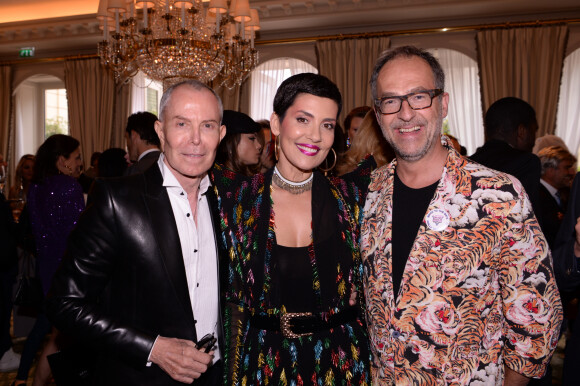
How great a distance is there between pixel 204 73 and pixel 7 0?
16.5 ft

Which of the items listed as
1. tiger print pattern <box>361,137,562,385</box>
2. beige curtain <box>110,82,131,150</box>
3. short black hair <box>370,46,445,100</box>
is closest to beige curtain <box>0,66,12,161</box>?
beige curtain <box>110,82,131,150</box>

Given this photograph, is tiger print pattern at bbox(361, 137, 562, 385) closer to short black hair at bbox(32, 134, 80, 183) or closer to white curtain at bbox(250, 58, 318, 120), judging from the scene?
short black hair at bbox(32, 134, 80, 183)

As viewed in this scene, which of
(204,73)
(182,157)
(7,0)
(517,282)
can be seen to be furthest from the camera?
(7,0)

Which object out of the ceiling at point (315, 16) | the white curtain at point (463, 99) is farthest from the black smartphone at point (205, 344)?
the white curtain at point (463, 99)

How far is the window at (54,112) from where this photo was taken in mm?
10422

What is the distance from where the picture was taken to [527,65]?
6742mm

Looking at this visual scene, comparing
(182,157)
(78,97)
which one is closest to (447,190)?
(182,157)

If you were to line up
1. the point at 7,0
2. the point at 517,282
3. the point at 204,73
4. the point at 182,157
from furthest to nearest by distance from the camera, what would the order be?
1. the point at 7,0
2. the point at 204,73
3. the point at 182,157
4. the point at 517,282

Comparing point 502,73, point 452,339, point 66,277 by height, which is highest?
point 502,73

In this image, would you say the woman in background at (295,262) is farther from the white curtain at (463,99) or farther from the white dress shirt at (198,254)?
the white curtain at (463,99)

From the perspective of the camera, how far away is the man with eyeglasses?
1449 mm

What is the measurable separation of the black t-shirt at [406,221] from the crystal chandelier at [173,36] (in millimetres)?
3483

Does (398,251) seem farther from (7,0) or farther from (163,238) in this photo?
(7,0)

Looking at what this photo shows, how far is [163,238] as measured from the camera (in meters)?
1.56
